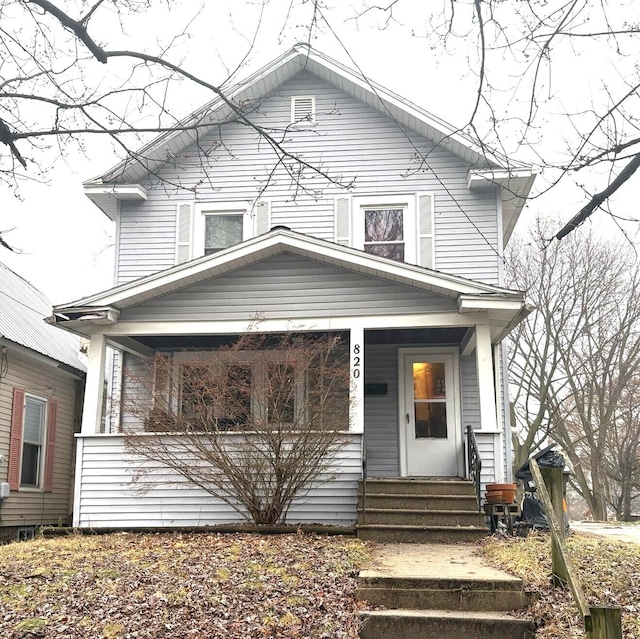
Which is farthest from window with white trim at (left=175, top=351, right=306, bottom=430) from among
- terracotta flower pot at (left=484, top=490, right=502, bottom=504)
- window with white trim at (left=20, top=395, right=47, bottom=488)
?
window with white trim at (left=20, top=395, right=47, bottom=488)

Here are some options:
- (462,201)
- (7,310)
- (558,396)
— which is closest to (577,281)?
(558,396)

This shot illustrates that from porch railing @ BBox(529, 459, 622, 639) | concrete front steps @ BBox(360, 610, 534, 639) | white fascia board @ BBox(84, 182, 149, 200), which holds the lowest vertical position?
concrete front steps @ BBox(360, 610, 534, 639)

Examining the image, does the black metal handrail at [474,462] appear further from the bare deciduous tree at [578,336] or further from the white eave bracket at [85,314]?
the bare deciduous tree at [578,336]

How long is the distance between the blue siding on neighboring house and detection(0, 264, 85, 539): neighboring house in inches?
97.3

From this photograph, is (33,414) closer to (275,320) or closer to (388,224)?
(275,320)

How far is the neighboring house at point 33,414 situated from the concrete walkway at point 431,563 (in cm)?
775

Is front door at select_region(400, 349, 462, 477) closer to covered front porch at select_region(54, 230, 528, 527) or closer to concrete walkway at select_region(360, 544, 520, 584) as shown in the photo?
covered front porch at select_region(54, 230, 528, 527)

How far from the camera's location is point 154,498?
450 inches

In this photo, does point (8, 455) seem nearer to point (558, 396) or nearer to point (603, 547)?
point (603, 547)

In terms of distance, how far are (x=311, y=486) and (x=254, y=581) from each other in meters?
3.83

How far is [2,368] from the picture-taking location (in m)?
13.9

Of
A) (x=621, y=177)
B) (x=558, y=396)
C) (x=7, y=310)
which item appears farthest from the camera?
(x=558, y=396)

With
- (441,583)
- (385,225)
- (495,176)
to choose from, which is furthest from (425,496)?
(495,176)

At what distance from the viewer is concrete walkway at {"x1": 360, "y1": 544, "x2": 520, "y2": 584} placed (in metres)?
7.13
